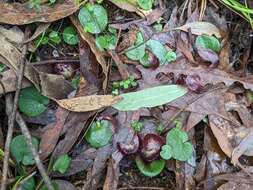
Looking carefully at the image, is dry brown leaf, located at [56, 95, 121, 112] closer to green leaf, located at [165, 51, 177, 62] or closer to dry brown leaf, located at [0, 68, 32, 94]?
dry brown leaf, located at [0, 68, 32, 94]

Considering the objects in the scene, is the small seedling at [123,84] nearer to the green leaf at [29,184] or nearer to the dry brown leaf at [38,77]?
the dry brown leaf at [38,77]

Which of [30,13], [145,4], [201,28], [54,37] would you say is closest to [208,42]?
[201,28]

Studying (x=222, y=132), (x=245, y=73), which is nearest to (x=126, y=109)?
(x=222, y=132)

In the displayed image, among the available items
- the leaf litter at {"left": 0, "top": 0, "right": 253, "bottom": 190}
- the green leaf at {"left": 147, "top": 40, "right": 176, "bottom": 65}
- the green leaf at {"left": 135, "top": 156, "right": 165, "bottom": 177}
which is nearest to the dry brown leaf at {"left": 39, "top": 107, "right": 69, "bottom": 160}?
the leaf litter at {"left": 0, "top": 0, "right": 253, "bottom": 190}

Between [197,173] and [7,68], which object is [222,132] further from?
[7,68]

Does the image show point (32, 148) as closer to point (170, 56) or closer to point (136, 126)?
point (136, 126)

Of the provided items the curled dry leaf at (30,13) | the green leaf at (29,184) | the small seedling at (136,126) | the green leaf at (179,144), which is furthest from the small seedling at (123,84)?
the green leaf at (29,184)
